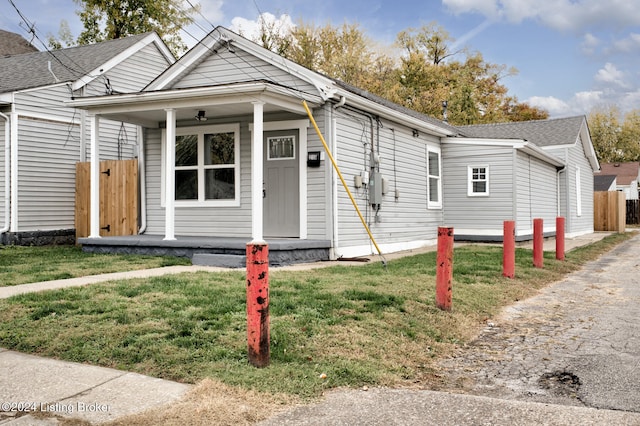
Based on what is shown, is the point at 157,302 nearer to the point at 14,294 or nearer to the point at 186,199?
the point at 14,294

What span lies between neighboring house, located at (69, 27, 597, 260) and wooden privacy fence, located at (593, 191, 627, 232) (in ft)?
54.7

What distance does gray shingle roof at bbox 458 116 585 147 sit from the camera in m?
21.4

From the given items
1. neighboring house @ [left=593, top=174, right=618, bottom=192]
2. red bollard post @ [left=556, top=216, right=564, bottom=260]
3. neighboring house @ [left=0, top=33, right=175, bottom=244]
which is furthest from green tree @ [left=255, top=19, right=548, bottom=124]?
red bollard post @ [left=556, top=216, right=564, bottom=260]

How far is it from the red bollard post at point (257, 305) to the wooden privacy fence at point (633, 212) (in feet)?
123

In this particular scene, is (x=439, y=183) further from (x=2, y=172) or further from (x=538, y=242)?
(x=2, y=172)

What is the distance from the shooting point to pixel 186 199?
12.4 meters

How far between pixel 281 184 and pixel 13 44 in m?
18.0

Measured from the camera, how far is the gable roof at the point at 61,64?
15.1 metres

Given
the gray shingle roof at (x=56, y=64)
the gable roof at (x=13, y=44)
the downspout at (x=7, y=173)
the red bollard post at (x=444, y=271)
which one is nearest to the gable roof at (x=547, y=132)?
the gray shingle roof at (x=56, y=64)

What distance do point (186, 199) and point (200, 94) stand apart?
3.03m

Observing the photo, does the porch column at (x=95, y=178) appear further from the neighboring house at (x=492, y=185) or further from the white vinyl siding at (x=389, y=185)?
the neighboring house at (x=492, y=185)

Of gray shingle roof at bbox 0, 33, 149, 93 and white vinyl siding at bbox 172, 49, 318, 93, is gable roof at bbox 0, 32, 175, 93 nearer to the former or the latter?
gray shingle roof at bbox 0, 33, 149, 93

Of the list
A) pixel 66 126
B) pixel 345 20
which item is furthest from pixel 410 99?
pixel 66 126

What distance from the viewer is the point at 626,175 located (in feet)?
167
